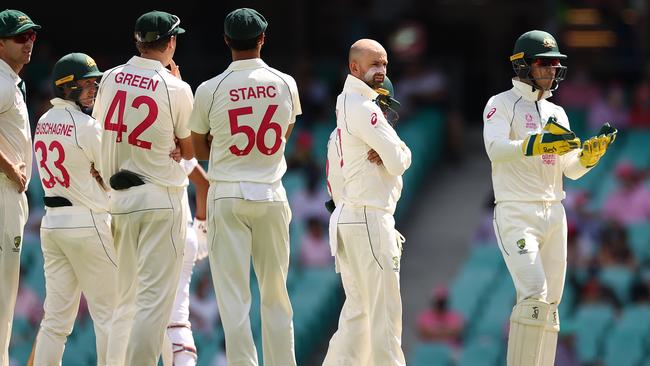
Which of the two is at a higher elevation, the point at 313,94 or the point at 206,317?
the point at 313,94

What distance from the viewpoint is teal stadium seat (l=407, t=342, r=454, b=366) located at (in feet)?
49.9

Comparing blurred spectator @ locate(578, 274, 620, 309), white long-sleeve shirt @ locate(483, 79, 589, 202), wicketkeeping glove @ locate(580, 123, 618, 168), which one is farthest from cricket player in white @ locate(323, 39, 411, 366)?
blurred spectator @ locate(578, 274, 620, 309)

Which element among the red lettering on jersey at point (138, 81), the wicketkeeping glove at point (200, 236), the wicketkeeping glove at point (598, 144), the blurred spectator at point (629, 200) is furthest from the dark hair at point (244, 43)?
the blurred spectator at point (629, 200)

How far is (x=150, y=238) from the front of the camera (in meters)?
8.99

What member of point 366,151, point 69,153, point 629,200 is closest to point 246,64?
point 366,151

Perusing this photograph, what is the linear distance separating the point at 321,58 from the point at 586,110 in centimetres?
457

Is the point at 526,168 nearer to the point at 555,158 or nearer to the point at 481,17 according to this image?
the point at 555,158

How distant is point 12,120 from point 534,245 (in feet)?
11.4

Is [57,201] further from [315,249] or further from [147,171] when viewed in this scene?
[315,249]

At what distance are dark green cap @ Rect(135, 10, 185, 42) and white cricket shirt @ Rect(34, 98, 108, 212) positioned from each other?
2.47ft

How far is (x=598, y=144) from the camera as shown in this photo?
30.7 feet

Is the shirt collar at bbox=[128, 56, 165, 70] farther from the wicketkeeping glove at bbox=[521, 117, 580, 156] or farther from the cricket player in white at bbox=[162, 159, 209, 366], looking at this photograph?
the wicketkeeping glove at bbox=[521, 117, 580, 156]

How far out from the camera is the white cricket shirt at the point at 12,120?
9094 mm

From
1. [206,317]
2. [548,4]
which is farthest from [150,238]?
[548,4]
